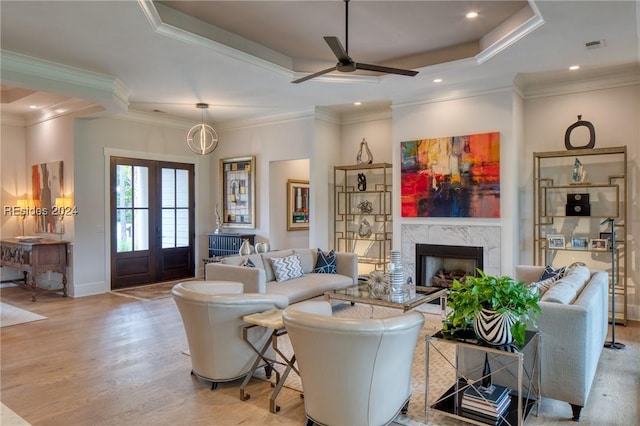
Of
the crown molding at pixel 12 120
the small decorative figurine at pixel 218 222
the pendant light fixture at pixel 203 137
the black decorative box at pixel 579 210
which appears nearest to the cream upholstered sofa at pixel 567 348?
the black decorative box at pixel 579 210

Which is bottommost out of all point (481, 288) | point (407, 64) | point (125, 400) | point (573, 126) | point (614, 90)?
point (125, 400)

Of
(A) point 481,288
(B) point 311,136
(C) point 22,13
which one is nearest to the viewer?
(A) point 481,288

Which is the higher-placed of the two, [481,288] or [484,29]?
[484,29]

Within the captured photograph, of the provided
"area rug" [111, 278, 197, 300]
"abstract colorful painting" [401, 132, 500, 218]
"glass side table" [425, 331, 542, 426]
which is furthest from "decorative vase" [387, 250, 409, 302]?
"area rug" [111, 278, 197, 300]

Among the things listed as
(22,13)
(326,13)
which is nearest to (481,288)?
(326,13)

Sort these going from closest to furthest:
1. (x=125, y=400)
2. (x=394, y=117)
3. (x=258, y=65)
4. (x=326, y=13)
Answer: (x=125, y=400)
(x=326, y=13)
(x=258, y=65)
(x=394, y=117)

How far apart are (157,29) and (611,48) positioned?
466 centimetres

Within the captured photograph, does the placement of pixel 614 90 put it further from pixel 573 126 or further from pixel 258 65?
pixel 258 65

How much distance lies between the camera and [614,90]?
5.53 meters

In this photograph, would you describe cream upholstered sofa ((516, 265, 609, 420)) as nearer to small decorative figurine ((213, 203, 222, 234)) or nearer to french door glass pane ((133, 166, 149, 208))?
small decorative figurine ((213, 203, 222, 234))

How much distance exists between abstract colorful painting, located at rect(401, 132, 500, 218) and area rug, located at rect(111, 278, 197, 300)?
412 centimetres

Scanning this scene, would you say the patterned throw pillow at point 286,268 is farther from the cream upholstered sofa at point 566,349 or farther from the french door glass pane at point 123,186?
the french door glass pane at point 123,186

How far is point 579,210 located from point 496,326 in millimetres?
3727

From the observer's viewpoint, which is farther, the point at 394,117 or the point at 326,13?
the point at 394,117
